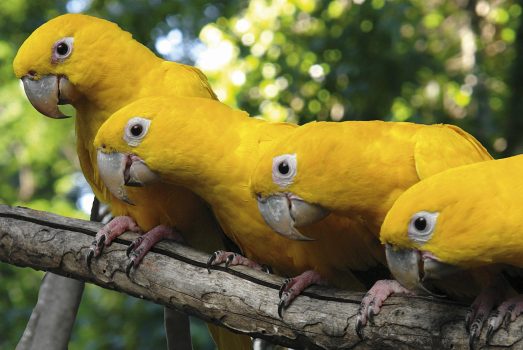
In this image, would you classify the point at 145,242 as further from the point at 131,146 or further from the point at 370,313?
the point at 370,313

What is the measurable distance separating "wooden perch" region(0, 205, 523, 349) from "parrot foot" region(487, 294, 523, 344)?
20 mm

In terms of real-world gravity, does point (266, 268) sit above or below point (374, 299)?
below

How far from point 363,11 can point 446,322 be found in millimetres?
3774

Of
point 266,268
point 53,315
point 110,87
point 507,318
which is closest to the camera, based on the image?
point 507,318

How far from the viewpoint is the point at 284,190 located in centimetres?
254

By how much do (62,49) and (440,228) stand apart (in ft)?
6.17

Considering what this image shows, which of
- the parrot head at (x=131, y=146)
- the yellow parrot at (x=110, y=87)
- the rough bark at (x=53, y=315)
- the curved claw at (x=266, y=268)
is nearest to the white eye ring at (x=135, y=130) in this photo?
the parrot head at (x=131, y=146)

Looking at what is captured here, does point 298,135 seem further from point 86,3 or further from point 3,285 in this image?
point 3,285

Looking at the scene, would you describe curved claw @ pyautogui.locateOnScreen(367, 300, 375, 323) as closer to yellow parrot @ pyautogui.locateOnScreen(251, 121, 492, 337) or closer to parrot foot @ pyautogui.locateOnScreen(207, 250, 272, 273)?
yellow parrot @ pyautogui.locateOnScreen(251, 121, 492, 337)

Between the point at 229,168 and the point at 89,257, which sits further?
the point at 89,257

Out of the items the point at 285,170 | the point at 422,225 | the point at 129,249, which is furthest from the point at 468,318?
the point at 129,249

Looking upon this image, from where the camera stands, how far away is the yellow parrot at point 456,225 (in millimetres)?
2135

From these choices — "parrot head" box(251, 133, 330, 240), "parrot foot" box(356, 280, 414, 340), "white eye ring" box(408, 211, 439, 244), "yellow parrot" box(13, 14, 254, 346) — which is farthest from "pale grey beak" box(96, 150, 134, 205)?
"white eye ring" box(408, 211, 439, 244)

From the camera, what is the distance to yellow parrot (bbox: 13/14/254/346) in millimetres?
3219
